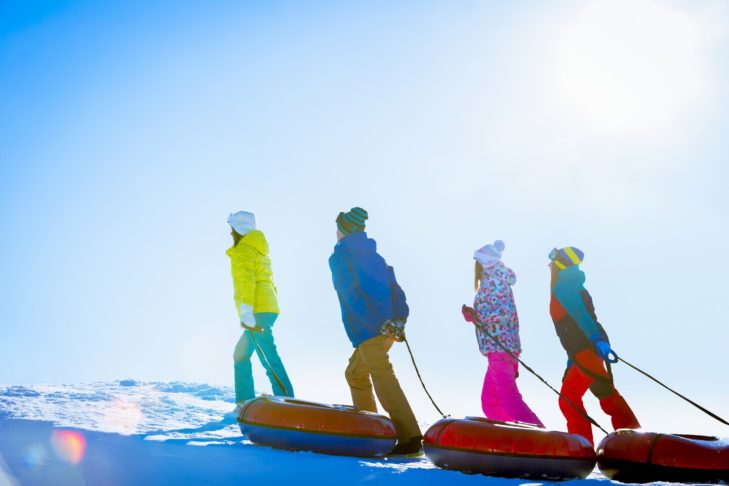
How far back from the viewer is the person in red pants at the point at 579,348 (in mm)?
6684

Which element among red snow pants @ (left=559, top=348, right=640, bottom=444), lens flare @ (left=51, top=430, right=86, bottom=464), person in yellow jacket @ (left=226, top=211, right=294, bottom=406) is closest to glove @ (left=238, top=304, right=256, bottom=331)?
person in yellow jacket @ (left=226, top=211, right=294, bottom=406)

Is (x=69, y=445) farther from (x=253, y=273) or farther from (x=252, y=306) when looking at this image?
(x=253, y=273)

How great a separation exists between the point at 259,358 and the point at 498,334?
2.97 meters

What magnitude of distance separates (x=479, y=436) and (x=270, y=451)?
71.1 inches

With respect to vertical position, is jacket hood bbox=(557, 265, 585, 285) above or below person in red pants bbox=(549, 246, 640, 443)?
above

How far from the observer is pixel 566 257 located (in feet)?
24.5

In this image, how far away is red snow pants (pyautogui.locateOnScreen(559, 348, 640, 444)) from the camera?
260 inches

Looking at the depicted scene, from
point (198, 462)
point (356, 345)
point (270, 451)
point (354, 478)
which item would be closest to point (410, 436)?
point (356, 345)

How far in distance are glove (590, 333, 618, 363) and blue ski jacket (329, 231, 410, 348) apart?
6.93ft

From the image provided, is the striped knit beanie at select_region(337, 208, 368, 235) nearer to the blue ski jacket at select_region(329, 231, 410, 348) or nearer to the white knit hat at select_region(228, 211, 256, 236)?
the blue ski jacket at select_region(329, 231, 410, 348)

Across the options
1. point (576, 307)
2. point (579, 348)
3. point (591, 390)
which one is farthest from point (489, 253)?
point (591, 390)

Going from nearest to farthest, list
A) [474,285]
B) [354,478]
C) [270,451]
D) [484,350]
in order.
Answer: [354,478], [270,451], [484,350], [474,285]

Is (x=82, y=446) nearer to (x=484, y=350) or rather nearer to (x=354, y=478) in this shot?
(x=354, y=478)

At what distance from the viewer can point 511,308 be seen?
25.2 ft
